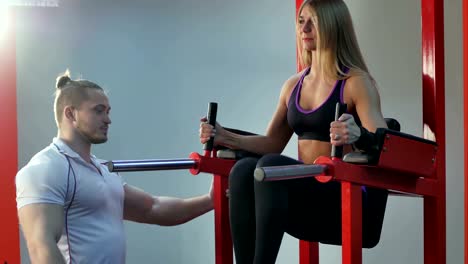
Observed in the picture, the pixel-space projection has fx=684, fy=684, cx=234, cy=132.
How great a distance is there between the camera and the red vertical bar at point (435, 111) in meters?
2.02

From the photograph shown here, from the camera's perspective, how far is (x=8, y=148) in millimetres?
3170

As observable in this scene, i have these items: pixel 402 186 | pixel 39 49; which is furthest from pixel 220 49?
pixel 402 186

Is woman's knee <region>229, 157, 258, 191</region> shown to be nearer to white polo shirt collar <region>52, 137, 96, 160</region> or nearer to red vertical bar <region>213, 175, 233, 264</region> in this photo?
red vertical bar <region>213, 175, 233, 264</region>

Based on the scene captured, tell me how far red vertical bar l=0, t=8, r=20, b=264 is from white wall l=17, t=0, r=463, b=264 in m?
0.04

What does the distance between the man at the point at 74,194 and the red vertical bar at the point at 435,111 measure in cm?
92

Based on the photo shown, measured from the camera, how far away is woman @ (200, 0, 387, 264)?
1666mm


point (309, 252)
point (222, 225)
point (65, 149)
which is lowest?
point (309, 252)

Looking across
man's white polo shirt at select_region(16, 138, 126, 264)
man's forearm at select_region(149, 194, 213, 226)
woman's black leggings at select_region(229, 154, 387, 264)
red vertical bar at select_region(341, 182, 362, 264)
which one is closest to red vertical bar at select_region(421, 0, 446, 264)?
woman's black leggings at select_region(229, 154, 387, 264)

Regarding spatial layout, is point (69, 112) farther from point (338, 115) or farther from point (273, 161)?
point (338, 115)

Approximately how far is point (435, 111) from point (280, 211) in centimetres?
68

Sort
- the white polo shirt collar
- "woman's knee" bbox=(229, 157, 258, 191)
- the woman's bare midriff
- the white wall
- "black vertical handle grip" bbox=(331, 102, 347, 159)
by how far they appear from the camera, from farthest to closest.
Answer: the white wall < the white polo shirt collar < the woman's bare midriff < "woman's knee" bbox=(229, 157, 258, 191) < "black vertical handle grip" bbox=(331, 102, 347, 159)

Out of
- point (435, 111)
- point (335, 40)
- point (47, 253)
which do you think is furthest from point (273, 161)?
point (47, 253)

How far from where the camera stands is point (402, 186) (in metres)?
1.82

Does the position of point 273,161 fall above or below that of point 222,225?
above
